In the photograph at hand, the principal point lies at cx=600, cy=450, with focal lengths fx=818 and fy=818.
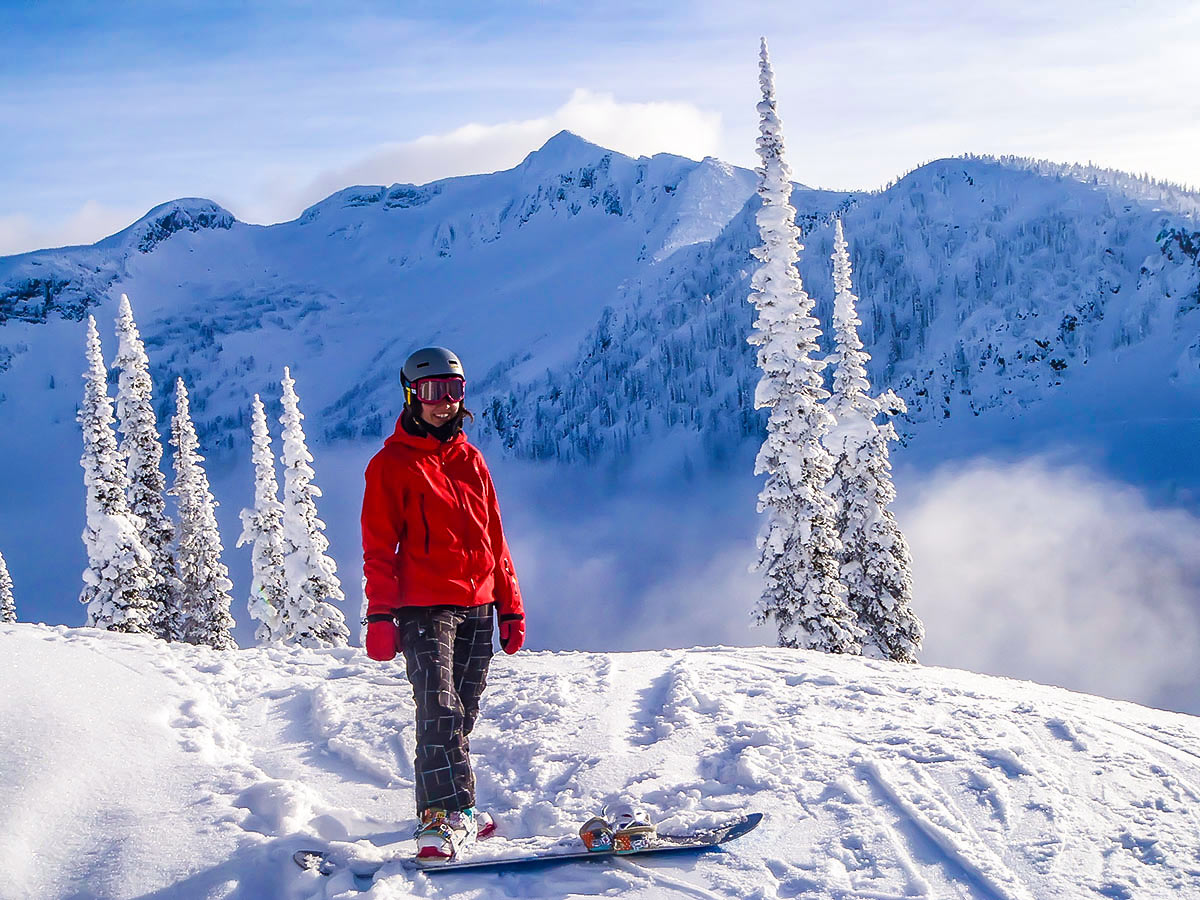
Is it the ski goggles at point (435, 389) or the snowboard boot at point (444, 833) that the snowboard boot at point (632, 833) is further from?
the ski goggles at point (435, 389)

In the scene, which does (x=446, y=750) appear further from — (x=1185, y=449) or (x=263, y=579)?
(x=1185, y=449)

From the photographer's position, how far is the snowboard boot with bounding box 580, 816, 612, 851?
4379 millimetres

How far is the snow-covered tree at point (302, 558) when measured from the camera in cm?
2692

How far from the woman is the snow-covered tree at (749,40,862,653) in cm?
1596

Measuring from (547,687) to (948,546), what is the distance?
562 ft

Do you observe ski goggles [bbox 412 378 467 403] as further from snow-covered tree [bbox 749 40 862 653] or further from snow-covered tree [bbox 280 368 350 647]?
snow-covered tree [bbox 280 368 350 647]

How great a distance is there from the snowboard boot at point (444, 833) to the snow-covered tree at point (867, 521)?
1969cm

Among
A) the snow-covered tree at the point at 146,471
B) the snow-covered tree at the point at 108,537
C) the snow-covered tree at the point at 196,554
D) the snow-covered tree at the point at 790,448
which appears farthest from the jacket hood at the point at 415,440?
the snow-covered tree at the point at 196,554

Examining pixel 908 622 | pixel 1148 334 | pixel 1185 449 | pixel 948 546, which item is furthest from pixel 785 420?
pixel 1148 334

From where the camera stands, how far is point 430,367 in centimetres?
502

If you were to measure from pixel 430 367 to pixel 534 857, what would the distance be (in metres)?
2.82

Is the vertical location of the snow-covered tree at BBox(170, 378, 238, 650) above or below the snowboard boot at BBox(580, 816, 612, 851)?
below

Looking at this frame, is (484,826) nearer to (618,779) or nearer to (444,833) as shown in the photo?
(444,833)

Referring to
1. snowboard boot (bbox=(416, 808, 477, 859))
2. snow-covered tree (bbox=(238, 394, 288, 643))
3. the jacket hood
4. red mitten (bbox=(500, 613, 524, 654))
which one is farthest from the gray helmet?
snow-covered tree (bbox=(238, 394, 288, 643))
